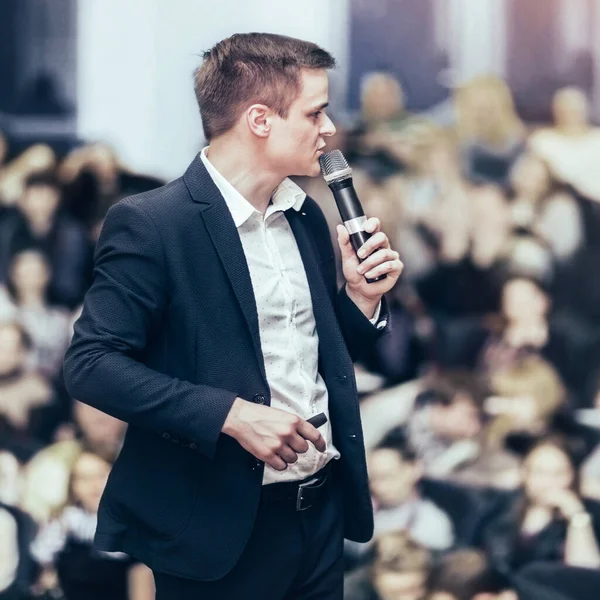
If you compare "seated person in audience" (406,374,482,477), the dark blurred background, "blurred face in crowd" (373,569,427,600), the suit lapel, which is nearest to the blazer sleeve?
the suit lapel

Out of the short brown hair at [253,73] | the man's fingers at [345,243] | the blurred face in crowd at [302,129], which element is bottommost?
the man's fingers at [345,243]

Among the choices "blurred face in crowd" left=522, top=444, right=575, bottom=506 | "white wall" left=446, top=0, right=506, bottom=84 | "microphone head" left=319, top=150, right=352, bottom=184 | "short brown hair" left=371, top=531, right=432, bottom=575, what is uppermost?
"white wall" left=446, top=0, right=506, bottom=84

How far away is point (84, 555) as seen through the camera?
2910 mm

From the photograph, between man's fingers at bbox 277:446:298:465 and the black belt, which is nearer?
man's fingers at bbox 277:446:298:465

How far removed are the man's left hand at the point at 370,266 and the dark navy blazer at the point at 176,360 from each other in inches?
7.2

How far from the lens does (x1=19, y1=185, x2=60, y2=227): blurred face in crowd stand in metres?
2.93

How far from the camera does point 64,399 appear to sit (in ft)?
9.50

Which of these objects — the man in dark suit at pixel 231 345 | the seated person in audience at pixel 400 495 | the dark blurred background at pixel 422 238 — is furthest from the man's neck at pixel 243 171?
the seated person in audience at pixel 400 495

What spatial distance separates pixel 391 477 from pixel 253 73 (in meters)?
1.55

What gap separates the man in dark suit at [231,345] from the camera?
147cm

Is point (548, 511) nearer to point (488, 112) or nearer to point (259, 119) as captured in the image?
point (488, 112)

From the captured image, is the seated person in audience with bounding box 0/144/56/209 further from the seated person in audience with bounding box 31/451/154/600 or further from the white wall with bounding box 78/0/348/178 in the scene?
the seated person in audience with bounding box 31/451/154/600

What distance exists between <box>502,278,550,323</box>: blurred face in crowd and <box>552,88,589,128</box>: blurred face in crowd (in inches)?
18.2

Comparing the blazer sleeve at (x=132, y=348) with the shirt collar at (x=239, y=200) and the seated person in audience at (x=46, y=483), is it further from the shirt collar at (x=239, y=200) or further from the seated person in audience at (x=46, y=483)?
the seated person in audience at (x=46, y=483)
